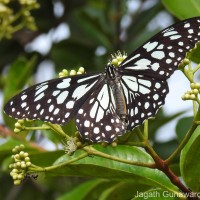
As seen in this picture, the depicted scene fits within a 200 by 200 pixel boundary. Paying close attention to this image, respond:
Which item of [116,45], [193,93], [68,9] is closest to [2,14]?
[116,45]

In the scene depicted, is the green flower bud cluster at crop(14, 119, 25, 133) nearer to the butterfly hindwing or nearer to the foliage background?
the butterfly hindwing

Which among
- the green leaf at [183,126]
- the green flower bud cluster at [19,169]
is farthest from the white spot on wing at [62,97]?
the green leaf at [183,126]

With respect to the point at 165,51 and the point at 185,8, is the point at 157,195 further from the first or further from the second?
the point at 185,8

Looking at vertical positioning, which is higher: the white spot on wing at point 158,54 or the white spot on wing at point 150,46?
the white spot on wing at point 150,46

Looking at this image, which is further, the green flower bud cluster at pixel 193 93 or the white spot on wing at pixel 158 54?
the white spot on wing at pixel 158 54

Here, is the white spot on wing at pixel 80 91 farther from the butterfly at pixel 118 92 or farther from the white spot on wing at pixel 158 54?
the white spot on wing at pixel 158 54

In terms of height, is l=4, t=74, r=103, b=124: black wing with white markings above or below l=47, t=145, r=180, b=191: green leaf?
above

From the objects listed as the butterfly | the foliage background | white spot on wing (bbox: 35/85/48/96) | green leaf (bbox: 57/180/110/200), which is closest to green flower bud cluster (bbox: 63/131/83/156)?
the butterfly
